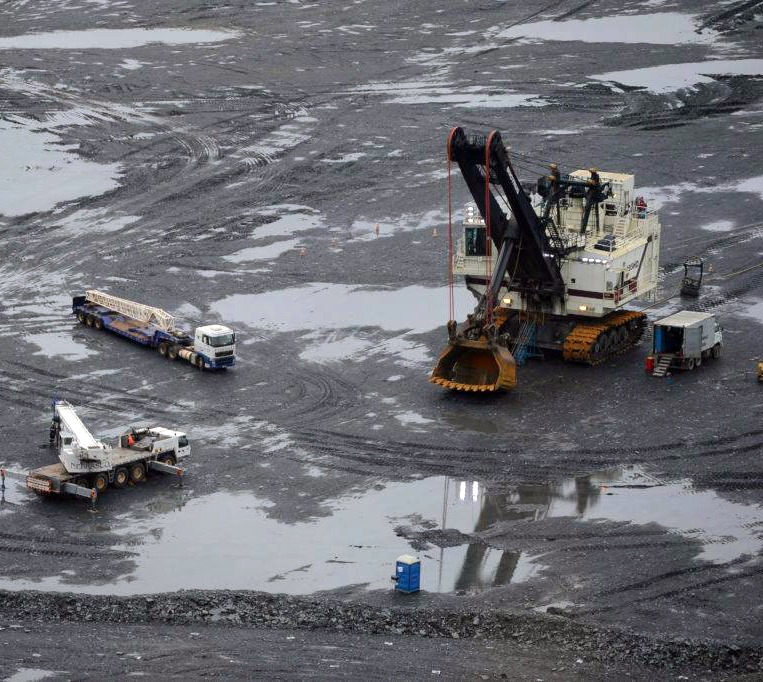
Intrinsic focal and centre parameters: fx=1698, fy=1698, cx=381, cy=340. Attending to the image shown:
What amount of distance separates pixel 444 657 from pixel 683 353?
22756 mm

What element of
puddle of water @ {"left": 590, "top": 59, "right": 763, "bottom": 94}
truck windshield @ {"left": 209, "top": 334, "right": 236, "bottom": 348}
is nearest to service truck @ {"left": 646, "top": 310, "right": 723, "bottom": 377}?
truck windshield @ {"left": 209, "top": 334, "right": 236, "bottom": 348}

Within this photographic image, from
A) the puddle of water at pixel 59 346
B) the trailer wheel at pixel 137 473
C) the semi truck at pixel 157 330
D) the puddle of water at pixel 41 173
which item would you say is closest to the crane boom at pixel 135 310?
the semi truck at pixel 157 330

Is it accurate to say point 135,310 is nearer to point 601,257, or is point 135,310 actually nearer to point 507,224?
point 507,224

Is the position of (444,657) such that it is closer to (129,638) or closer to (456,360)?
(129,638)

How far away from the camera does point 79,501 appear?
43969 mm

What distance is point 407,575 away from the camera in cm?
3800

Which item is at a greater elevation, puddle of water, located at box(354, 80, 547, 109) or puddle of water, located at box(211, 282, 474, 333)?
puddle of water, located at box(354, 80, 547, 109)

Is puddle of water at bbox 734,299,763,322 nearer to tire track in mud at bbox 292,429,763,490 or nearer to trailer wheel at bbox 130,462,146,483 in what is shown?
tire track in mud at bbox 292,429,763,490

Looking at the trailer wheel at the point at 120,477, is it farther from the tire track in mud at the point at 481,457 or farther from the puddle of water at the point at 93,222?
the puddle of water at the point at 93,222

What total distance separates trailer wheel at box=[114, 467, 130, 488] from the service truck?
18520 mm

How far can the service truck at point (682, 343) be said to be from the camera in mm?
54625

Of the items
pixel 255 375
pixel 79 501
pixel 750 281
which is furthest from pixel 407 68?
pixel 79 501

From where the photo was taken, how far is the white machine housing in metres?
55.3

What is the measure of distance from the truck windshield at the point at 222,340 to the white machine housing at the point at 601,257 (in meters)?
7.78
